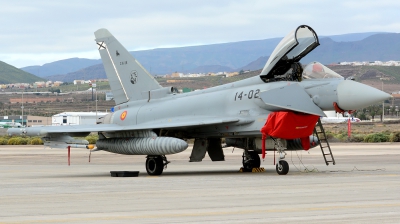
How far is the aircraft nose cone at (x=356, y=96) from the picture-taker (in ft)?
55.2

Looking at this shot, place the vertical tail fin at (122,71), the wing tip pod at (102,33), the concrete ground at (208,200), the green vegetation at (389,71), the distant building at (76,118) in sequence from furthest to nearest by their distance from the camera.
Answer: the green vegetation at (389,71) → the distant building at (76,118) → the wing tip pod at (102,33) → the vertical tail fin at (122,71) → the concrete ground at (208,200)

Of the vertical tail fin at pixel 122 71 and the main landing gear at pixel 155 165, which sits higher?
the vertical tail fin at pixel 122 71

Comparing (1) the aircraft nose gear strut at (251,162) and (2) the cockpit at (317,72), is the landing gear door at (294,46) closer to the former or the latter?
(2) the cockpit at (317,72)

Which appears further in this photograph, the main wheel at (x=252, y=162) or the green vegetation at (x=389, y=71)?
the green vegetation at (x=389, y=71)

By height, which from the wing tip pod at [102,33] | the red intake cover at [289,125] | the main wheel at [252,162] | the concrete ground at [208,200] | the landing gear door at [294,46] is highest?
the wing tip pod at [102,33]

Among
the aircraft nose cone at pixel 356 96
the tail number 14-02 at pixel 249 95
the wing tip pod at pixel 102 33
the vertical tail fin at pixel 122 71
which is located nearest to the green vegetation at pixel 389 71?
the wing tip pod at pixel 102 33

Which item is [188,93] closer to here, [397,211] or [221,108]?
[221,108]

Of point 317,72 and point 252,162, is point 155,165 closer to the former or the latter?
point 252,162

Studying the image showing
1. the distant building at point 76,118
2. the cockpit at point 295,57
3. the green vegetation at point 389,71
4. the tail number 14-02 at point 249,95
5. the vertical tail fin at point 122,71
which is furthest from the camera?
the green vegetation at point 389,71

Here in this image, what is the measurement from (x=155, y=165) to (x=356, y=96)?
230 inches

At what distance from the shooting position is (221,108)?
19.2 metres

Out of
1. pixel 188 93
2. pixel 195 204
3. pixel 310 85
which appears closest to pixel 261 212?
pixel 195 204

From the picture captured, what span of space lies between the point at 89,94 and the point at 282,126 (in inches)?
6541

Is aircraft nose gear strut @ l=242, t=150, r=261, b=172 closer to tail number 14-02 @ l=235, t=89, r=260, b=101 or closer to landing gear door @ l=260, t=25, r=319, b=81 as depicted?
tail number 14-02 @ l=235, t=89, r=260, b=101
